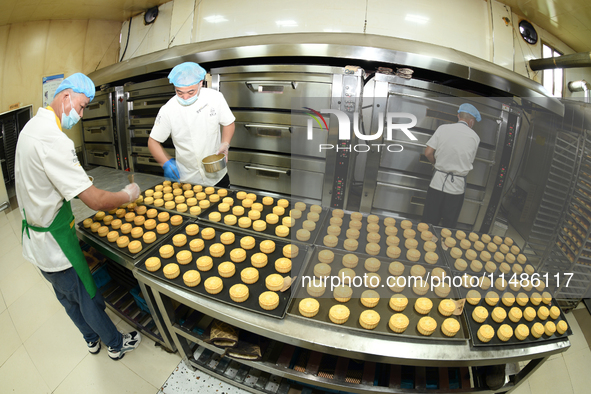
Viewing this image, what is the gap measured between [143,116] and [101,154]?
1.47 metres

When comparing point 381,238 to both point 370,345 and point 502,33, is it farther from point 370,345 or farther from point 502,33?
point 502,33

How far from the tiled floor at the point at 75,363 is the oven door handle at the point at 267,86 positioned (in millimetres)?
2496

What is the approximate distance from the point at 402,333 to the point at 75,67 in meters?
4.23

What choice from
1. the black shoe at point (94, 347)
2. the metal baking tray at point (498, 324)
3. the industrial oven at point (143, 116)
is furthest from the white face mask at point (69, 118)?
the metal baking tray at point (498, 324)

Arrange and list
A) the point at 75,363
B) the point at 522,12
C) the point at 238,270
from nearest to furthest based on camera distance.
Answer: the point at 238,270
the point at 75,363
the point at 522,12

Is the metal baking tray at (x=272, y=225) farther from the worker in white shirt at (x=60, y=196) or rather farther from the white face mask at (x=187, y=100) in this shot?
the white face mask at (x=187, y=100)

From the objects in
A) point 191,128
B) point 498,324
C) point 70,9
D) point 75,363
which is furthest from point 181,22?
point 498,324

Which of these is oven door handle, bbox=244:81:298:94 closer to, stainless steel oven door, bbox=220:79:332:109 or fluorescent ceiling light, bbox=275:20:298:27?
stainless steel oven door, bbox=220:79:332:109

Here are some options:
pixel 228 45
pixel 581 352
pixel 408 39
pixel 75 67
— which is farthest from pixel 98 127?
pixel 581 352

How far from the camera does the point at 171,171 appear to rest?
7.15 feet

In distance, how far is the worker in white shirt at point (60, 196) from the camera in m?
1.12

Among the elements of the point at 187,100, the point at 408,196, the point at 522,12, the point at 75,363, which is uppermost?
the point at 522,12

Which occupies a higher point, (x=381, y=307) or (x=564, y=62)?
(x=564, y=62)

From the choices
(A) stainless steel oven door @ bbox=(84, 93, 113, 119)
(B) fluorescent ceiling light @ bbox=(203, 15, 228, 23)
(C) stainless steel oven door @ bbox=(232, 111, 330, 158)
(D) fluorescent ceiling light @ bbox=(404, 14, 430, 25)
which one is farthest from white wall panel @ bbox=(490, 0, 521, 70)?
(A) stainless steel oven door @ bbox=(84, 93, 113, 119)
